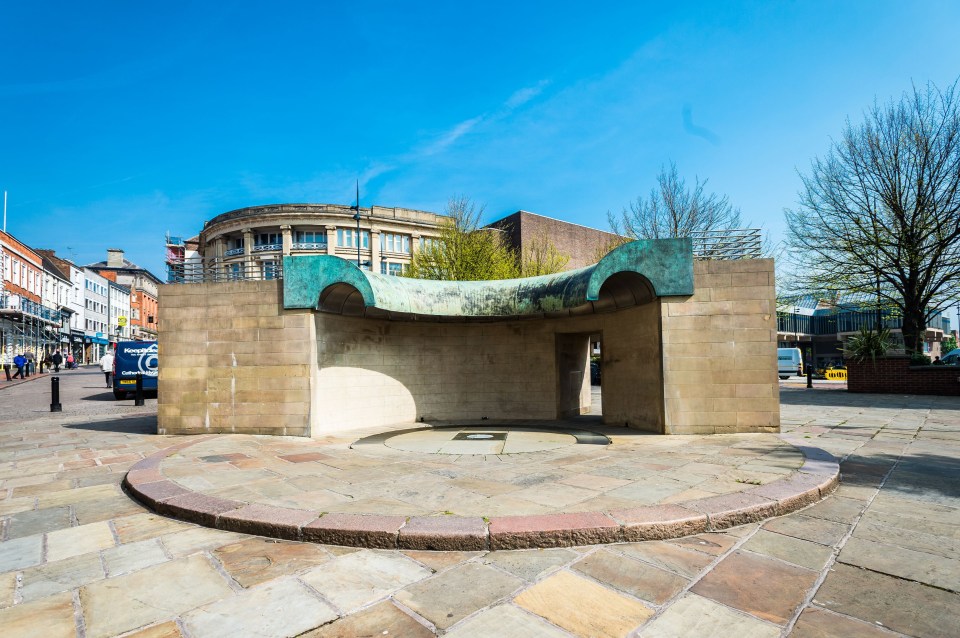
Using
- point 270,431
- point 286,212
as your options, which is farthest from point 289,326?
point 286,212

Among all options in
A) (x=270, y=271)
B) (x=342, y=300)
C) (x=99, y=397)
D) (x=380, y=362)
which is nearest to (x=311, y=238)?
(x=99, y=397)

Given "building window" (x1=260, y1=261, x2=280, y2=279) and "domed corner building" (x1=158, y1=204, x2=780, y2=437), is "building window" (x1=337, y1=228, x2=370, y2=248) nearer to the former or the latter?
"domed corner building" (x1=158, y1=204, x2=780, y2=437)

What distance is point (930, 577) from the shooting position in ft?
11.1

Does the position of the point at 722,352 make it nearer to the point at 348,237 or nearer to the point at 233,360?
the point at 233,360

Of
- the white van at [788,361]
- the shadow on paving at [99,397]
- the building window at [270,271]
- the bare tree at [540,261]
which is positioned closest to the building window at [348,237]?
the bare tree at [540,261]

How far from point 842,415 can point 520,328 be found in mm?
9023

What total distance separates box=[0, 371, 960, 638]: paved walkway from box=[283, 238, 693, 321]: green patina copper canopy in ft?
16.2

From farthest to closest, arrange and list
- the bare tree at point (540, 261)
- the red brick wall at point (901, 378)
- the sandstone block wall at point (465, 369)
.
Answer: the bare tree at point (540, 261) < the red brick wall at point (901, 378) < the sandstone block wall at point (465, 369)

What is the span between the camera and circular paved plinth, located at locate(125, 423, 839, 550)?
4145mm

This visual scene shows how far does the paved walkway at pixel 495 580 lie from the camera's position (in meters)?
2.89

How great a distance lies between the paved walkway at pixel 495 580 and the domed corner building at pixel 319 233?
45.0 m

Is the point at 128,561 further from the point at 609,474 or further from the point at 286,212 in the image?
the point at 286,212

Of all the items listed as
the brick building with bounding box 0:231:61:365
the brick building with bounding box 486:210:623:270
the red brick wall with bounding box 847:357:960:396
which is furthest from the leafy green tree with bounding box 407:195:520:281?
the brick building with bounding box 0:231:61:365

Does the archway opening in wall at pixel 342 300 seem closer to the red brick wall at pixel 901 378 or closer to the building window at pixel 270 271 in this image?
the building window at pixel 270 271
